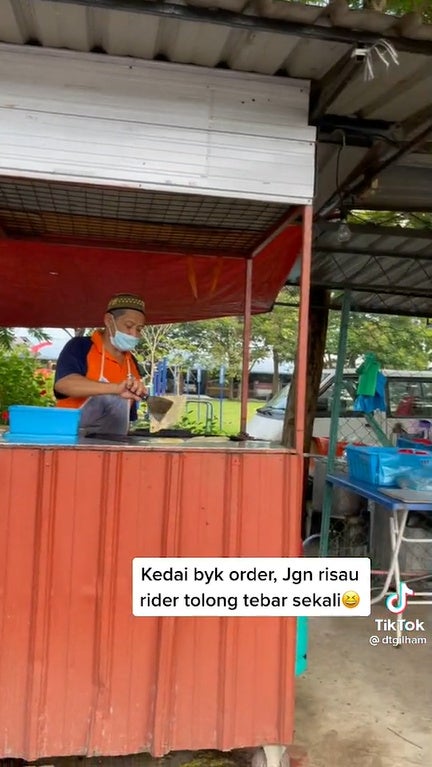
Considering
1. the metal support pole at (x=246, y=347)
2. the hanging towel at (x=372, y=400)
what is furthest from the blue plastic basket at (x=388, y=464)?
the hanging towel at (x=372, y=400)

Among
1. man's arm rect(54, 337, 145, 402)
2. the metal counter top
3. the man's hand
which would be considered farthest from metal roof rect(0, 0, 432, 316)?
the metal counter top

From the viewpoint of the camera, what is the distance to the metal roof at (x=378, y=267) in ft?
14.1

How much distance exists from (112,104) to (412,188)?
2.05 metres

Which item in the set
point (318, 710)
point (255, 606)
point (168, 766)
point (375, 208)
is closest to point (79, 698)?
point (168, 766)

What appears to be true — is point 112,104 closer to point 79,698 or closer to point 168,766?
point 79,698

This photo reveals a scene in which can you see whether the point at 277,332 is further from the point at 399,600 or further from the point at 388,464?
the point at 399,600

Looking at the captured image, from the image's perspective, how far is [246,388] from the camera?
3957mm

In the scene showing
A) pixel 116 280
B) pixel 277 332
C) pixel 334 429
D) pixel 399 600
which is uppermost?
pixel 277 332

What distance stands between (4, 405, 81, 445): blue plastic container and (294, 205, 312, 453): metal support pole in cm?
88

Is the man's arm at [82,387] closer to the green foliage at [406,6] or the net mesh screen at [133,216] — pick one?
the net mesh screen at [133,216]

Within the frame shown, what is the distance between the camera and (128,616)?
7.54 feet

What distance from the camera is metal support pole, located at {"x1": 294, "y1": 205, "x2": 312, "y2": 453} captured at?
A: 239 centimetres

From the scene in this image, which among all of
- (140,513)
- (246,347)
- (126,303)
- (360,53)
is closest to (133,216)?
(126,303)

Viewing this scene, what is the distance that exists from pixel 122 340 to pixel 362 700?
7.22ft
